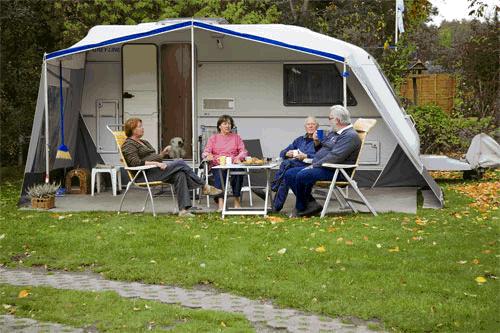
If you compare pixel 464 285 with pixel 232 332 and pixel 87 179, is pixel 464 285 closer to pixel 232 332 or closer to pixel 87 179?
pixel 232 332

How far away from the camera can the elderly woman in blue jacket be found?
939 centimetres

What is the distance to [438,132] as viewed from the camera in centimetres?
1758

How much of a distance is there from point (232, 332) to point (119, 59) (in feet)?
26.9

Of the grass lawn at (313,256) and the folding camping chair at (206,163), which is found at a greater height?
the folding camping chair at (206,163)

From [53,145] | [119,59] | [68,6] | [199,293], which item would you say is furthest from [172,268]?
[68,6]

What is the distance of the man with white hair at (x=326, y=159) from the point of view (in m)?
8.89

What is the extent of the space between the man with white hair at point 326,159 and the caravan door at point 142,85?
3724 millimetres

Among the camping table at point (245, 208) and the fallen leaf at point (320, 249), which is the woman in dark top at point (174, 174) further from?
the fallen leaf at point (320, 249)

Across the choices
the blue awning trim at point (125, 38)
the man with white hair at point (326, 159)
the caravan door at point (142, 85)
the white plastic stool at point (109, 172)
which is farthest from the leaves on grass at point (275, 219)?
the caravan door at point (142, 85)

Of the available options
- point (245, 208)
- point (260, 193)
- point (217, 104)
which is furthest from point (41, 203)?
point (217, 104)

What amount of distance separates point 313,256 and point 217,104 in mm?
5755

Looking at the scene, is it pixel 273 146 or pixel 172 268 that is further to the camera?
pixel 273 146

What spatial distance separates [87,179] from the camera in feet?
38.9

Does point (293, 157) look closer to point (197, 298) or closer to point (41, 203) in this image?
point (41, 203)
